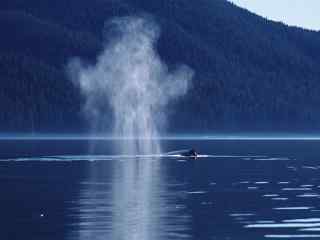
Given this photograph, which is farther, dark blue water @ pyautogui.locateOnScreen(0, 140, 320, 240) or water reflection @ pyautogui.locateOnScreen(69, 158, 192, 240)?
dark blue water @ pyautogui.locateOnScreen(0, 140, 320, 240)

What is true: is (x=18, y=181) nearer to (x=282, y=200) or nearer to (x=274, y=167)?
(x=282, y=200)

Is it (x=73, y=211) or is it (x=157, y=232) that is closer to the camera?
(x=157, y=232)

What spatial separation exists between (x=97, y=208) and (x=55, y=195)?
10015 millimetres

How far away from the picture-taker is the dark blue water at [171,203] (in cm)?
5012

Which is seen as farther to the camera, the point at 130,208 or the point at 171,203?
the point at 171,203

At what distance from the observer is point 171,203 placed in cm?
6412

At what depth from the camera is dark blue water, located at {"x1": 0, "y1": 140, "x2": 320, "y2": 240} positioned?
50.1m

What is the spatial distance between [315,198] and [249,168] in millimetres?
39260

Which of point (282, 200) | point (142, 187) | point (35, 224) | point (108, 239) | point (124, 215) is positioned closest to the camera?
point (108, 239)

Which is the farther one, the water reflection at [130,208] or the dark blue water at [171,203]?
the dark blue water at [171,203]

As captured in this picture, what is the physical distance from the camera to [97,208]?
60531 mm

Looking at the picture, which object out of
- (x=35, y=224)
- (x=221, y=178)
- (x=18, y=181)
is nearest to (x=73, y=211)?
(x=35, y=224)

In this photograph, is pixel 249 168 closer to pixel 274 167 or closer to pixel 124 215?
pixel 274 167

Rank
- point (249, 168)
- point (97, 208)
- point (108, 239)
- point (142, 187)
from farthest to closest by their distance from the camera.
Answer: point (249, 168), point (142, 187), point (97, 208), point (108, 239)
